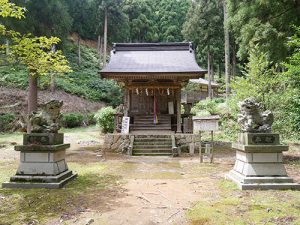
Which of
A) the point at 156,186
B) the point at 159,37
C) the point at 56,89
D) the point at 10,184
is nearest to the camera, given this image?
the point at 10,184

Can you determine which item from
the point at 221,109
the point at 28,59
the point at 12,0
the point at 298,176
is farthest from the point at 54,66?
the point at 221,109

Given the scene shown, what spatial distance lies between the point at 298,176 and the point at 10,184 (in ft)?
22.3

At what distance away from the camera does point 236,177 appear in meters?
6.07

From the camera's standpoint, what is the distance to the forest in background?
10273mm

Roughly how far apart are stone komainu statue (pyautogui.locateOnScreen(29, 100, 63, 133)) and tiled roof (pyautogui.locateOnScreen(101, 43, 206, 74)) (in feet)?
21.5

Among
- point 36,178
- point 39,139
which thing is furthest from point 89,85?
point 36,178

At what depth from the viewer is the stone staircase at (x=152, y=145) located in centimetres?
1183

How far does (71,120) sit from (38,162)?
1705 centimetres

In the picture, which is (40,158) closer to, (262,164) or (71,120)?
(262,164)

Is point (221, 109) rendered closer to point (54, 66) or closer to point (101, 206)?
point (54, 66)

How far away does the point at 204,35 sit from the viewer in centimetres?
2720

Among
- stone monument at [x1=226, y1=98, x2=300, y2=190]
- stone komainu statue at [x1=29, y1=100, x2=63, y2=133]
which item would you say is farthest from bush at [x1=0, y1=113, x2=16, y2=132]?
stone monument at [x1=226, y1=98, x2=300, y2=190]

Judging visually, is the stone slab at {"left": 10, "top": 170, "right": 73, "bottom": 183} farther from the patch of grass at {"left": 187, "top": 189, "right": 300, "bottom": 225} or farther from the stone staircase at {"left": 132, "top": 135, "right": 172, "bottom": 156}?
the stone staircase at {"left": 132, "top": 135, "right": 172, "bottom": 156}

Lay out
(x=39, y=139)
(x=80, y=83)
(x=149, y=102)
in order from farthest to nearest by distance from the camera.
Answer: (x=80, y=83)
(x=149, y=102)
(x=39, y=139)
